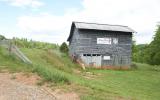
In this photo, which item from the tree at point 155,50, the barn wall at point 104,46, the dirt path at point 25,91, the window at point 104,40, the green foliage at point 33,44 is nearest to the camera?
the dirt path at point 25,91

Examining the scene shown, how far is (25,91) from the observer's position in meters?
15.3

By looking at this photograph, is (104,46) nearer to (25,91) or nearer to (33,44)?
(33,44)

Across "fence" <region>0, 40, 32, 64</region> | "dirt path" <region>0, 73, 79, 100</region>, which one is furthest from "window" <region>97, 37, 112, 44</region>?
"dirt path" <region>0, 73, 79, 100</region>

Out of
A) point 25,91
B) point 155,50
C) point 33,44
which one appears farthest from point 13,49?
point 155,50

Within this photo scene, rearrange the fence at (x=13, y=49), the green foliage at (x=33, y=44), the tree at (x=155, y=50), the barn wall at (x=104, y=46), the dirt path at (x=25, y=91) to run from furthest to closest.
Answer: the green foliage at (x=33, y=44) < the tree at (x=155, y=50) < the barn wall at (x=104, y=46) < the fence at (x=13, y=49) < the dirt path at (x=25, y=91)

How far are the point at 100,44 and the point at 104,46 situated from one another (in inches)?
26.5

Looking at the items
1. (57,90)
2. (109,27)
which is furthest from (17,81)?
(109,27)

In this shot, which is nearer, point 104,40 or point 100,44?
point 100,44

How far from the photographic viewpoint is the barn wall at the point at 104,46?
46.3m

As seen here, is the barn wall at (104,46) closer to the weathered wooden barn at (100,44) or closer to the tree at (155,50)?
the weathered wooden barn at (100,44)

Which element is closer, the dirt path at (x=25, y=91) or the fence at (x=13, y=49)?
the dirt path at (x=25, y=91)

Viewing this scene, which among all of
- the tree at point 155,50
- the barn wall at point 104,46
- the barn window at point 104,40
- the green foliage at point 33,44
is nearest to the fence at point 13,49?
the barn wall at point 104,46

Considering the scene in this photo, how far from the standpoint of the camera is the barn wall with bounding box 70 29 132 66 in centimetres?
4634

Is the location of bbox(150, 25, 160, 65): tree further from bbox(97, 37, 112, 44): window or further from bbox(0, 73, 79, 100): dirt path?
bbox(0, 73, 79, 100): dirt path
